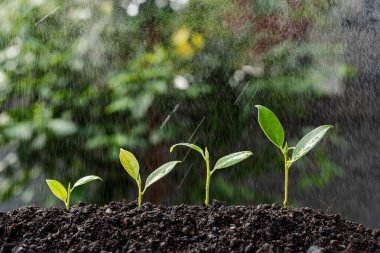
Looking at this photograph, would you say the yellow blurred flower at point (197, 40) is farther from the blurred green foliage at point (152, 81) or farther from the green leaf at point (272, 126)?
the green leaf at point (272, 126)

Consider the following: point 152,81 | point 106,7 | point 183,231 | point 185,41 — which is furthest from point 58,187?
point 106,7

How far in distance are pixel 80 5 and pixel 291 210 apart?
146 cm

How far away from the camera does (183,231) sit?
2.39ft

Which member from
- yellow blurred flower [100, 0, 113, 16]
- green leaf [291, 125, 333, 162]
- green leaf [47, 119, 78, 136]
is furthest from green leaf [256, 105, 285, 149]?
yellow blurred flower [100, 0, 113, 16]

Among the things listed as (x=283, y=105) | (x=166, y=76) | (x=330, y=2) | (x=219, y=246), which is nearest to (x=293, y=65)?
(x=283, y=105)

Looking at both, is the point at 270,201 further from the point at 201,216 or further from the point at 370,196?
the point at 201,216

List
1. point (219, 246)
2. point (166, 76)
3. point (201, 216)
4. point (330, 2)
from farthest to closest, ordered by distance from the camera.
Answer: point (330, 2), point (166, 76), point (201, 216), point (219, 246)

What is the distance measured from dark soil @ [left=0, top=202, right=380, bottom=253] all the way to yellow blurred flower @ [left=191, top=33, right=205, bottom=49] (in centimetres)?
116

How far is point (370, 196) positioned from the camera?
81.3 inches

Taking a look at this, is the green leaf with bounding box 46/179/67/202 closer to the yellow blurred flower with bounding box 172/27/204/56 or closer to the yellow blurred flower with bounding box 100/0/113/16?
the yellow blurred flower with bounding box 172/27/204/56

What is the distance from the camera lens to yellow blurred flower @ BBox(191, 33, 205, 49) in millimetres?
1932

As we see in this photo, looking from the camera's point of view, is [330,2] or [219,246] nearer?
[219,246]

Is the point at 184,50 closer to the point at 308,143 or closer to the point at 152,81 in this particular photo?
the point at 152,81

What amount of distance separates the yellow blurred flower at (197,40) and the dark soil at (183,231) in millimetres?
1160
